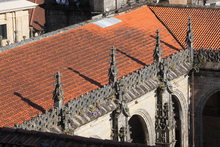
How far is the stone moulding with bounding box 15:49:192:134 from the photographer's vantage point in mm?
33812

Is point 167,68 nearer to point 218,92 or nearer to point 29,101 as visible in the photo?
point 218,92

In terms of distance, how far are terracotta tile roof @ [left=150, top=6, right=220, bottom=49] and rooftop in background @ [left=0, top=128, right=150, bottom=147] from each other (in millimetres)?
26467

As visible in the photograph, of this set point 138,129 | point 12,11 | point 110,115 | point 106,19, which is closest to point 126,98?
point 110,115

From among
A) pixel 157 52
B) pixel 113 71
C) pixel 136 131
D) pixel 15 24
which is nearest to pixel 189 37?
pixel 157 52

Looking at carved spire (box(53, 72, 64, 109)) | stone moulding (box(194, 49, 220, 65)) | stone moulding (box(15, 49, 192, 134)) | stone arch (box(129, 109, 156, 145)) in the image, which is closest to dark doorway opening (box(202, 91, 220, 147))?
stone moulding (box(194, 49, 220, 65))

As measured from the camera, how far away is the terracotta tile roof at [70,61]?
117 ft

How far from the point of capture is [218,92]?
5225 cm

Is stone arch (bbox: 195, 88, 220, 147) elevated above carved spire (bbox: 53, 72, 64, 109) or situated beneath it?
situated beneath

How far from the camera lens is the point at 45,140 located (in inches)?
966

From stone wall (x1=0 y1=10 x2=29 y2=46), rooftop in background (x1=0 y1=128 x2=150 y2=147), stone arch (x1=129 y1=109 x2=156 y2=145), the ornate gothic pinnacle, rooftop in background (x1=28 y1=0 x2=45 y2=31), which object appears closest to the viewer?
rooftop in background (x1=0 y1=128 x2=150 y2=147)

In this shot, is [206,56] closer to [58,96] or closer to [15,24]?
[58,96]

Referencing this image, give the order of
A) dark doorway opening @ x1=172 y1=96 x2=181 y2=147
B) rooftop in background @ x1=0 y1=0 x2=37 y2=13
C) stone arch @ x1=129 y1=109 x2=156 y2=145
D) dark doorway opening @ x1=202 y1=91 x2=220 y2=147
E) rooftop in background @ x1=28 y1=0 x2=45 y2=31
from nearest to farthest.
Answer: stone arch @ x1=129 y1=109 x2=156 y2=145
dark doorway opening @ x1=172 y1=96 x2=181 y2=147
dark doorway opening @ x1=202 y1=91 x2=220 y2=147
rooftop in background @ x1=0 y1=0 x2=37 y2=13
rooftop in background @ x1=28 y1=0 x2=45 y2=31

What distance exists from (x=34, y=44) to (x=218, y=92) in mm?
16325

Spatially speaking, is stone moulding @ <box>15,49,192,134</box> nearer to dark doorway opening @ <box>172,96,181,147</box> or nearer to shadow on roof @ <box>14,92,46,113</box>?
shadow on roof @ <box>14,92,46,113</box>
